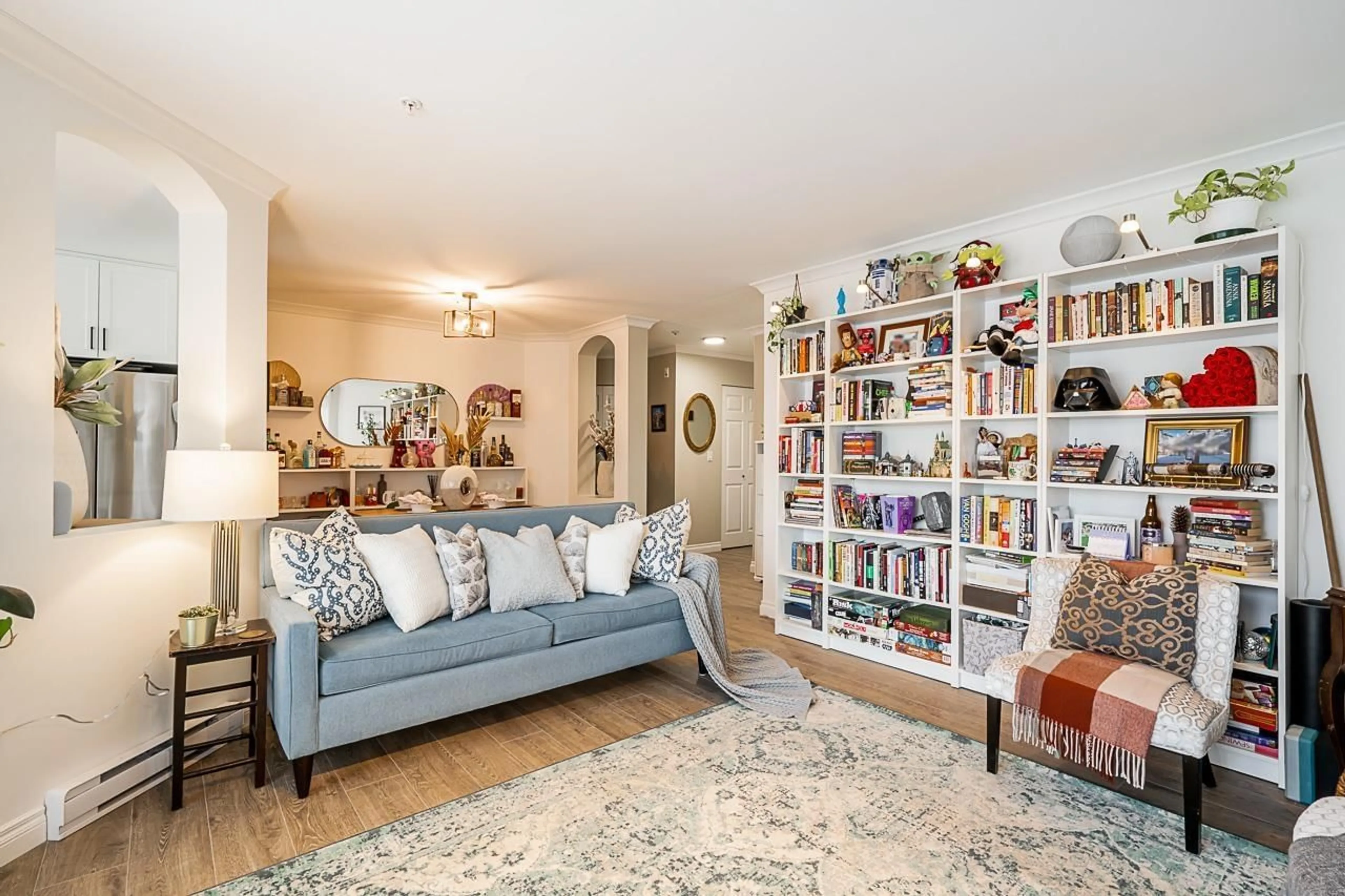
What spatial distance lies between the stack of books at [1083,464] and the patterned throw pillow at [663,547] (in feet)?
6.10

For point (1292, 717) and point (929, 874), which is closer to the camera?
point (929, 874)

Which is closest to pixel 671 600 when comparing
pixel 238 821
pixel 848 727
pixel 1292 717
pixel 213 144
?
pixel 848 727

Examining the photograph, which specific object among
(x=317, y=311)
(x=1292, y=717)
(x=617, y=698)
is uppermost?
(x=317, y=311)

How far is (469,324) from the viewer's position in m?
4.52

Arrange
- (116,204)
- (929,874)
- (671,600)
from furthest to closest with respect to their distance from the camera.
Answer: (671,600) → (116,204) → (929,874)

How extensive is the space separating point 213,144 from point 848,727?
142 inches

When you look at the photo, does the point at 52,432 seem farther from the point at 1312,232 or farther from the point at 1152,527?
the point at 1312,232

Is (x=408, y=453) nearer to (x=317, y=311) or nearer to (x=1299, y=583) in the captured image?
(x=317, y=311)

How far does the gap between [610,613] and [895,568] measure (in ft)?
5.54

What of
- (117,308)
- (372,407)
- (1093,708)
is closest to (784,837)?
(1093,708)

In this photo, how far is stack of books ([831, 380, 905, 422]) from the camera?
3844mm

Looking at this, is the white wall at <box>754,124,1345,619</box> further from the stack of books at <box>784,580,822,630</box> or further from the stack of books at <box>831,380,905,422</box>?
the stack of books at <box>784,580,822,630</box>

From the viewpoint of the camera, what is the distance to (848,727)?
2893 millimetres

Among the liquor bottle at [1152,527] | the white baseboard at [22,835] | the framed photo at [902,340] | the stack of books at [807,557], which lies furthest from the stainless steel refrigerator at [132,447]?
the liquor bottle at [1152,527]
